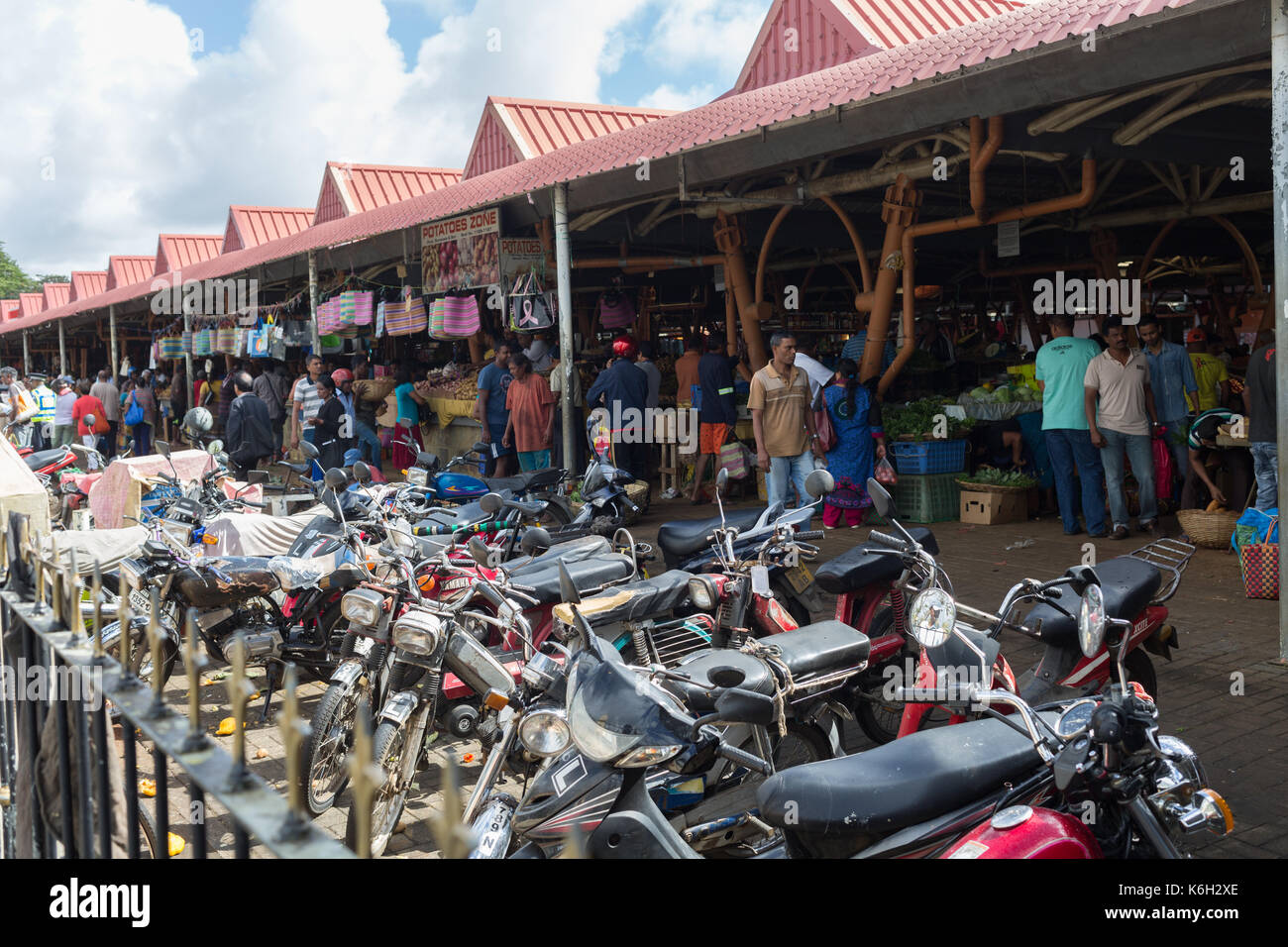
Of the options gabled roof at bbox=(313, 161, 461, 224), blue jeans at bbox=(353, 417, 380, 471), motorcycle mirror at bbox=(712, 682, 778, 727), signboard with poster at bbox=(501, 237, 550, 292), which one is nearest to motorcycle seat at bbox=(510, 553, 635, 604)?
motorcycle mirror at bbox=(712, 682, 778, 727)

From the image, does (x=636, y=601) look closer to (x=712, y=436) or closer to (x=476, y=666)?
(x=476, y=666)

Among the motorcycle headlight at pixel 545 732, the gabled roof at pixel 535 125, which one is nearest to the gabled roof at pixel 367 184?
the gabled roof at pixel 535 125

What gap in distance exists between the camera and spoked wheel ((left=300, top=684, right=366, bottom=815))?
4.59m

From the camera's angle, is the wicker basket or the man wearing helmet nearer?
the wicker basket

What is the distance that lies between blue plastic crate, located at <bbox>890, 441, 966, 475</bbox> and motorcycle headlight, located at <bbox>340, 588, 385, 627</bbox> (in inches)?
289

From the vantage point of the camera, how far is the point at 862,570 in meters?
5.35

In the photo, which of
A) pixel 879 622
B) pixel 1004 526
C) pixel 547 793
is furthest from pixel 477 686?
pixel 1004 526

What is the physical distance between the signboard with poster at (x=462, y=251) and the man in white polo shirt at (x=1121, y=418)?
6.40m

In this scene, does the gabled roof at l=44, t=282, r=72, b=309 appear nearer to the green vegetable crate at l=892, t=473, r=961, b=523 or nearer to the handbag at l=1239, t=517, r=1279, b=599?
the green vegetable crate at l=892, t=473, r=961, b=523

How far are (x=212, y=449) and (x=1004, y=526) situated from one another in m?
7.36

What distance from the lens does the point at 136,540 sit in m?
6.57

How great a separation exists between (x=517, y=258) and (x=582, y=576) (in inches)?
299
